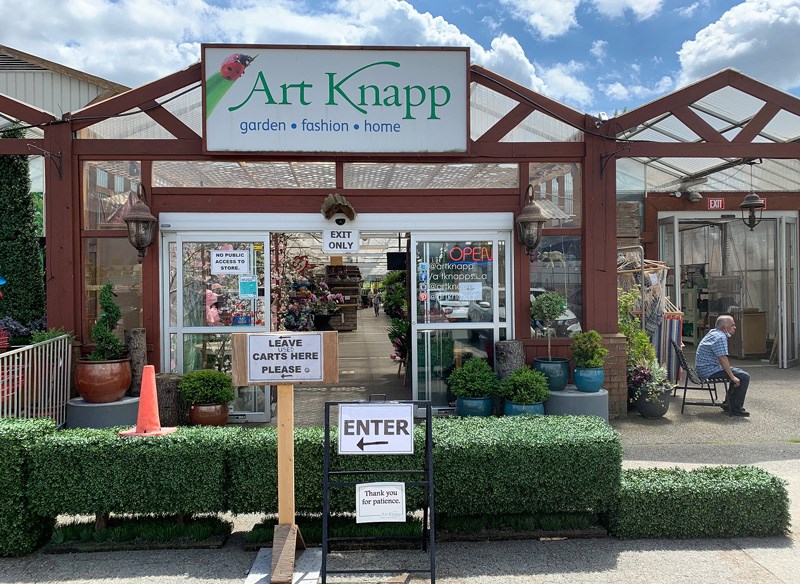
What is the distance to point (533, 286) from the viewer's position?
848 cm

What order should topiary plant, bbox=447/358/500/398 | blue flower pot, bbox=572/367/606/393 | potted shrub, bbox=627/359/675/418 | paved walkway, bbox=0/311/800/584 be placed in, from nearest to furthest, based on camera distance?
paved walkway, bbox=0/311/800/584, topiary plant, bbox=447/358/500/398, blue flower pot, bbox=572/367/606/393, potted shrub, bbox=627/359/675/418

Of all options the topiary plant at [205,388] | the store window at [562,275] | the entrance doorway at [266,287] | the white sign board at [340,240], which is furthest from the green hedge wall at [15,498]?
the store window at [562,275]

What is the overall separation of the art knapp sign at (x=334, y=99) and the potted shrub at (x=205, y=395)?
8.51 ft

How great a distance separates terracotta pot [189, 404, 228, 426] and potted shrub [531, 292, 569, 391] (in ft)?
12.0

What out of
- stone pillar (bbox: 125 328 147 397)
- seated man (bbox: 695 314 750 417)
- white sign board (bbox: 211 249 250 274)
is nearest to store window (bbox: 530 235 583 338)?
seated man (bbox: 695 314 750 417)

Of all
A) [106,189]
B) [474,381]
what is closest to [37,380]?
[106,189]

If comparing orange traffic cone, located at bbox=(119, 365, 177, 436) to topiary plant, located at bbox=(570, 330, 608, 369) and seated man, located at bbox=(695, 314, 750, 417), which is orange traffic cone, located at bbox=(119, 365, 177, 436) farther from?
seated man, located at bbox=(695, 314, 750, 417)

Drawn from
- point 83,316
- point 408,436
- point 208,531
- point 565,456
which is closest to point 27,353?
point 83,316

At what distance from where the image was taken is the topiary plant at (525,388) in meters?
7.41

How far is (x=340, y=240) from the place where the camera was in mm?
8250

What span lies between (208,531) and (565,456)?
2.47 m

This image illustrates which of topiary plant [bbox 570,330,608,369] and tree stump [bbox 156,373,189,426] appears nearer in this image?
tree stump [bbox 156,373,189,426]

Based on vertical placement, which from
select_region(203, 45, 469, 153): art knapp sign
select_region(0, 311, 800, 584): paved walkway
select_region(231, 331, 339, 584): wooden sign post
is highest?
select_region(203, 45, 469, 153): art knapp sign

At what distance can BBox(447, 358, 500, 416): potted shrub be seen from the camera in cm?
762
